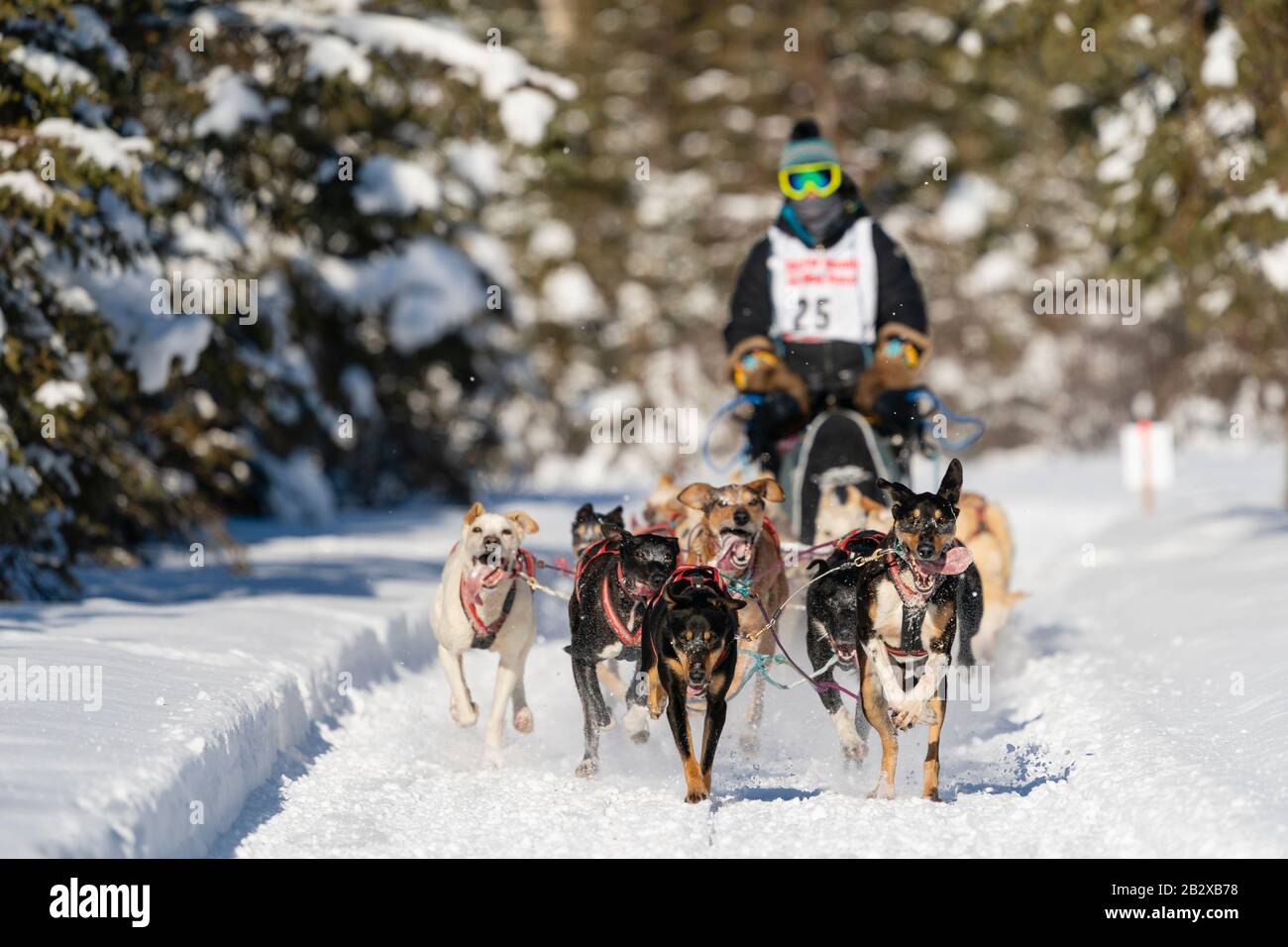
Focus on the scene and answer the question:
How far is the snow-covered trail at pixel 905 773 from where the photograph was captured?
553cm

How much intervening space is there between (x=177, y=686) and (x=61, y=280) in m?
3.84

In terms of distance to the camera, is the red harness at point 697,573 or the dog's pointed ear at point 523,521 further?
the dog's pointed ear at point 523,521

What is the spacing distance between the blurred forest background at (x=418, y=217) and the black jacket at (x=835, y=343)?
323cm

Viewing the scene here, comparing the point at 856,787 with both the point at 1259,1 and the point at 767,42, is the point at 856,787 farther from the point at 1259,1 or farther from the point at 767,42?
the point at 767,42

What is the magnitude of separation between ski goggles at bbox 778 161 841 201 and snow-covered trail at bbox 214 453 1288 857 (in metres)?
2.30

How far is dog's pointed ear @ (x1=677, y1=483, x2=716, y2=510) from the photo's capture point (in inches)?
277

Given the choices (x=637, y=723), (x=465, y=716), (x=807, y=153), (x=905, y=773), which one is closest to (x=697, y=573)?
(x=637, y=723)

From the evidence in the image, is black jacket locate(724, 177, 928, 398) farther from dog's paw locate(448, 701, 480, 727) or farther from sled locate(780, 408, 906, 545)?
dog's paw locate(448, 701, 480, 727)

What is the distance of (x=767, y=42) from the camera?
3662cm

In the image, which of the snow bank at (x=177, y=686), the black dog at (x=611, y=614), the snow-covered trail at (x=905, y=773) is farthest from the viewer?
the black dog at (x=611, y=614)

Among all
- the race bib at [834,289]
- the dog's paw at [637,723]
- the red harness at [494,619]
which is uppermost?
the race bib at [834,289]

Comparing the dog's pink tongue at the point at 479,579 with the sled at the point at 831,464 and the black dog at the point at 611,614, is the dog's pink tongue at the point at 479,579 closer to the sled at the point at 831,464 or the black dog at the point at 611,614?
the black dog at the point at 611,614

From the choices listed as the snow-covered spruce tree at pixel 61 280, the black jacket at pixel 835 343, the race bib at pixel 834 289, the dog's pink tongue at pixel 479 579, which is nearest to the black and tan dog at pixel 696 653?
the dog's pink tongue at pixel 479 579
